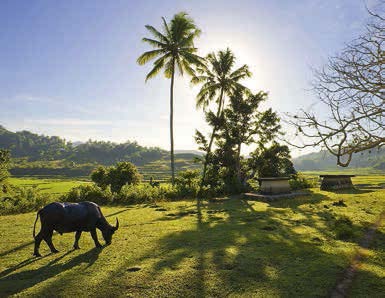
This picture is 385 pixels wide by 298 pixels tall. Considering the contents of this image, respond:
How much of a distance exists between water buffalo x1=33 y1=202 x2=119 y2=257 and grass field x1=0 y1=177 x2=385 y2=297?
1.83 ft

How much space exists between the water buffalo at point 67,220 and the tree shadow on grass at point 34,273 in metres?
0.69

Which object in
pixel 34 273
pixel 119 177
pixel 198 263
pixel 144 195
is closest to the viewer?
pixel 34 273

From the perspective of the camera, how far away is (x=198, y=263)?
7.09m

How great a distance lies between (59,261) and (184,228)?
5.48 meters

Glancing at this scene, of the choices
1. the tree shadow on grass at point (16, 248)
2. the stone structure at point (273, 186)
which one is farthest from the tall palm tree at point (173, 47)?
the tree shadow on grass at point (16, 248)

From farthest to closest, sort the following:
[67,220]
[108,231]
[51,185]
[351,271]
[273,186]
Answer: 1. [51,185]
2. [273,186]
3. [108,231]
4. [67,220]
5. [351,271]

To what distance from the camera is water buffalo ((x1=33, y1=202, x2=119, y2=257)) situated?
7879 mm

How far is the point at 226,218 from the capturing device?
1410 cm

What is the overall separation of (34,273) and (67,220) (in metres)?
1.73

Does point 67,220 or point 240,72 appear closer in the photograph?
point 67,220

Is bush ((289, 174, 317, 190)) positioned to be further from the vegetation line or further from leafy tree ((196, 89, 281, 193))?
the vegetation line

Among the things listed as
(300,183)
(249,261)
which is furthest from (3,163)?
(300,183)

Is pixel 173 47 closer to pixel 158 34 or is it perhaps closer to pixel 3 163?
pixel 158 34

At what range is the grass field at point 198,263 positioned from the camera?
562 cm
